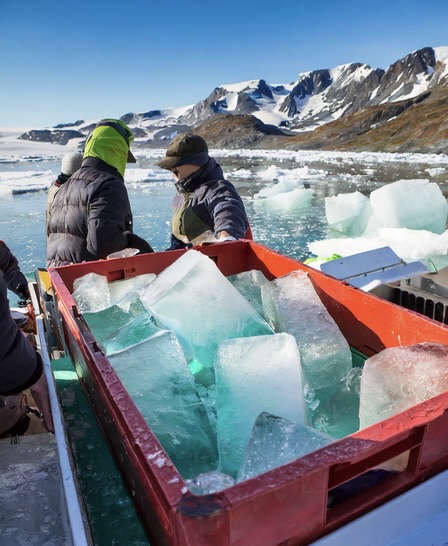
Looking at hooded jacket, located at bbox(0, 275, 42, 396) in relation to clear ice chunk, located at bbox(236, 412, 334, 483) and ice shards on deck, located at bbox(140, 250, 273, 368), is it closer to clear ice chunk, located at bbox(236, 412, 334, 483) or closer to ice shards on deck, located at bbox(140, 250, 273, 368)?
ice shards on deck, located at bbox(140, 250, 273, 368)

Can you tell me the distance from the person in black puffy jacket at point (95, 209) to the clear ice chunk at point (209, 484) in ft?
5.92

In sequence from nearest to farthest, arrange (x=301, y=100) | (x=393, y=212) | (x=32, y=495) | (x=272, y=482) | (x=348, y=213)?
1. (x=272, y=482)
2. (x=32, y=495)
3. (x=393, y=212)
4. (x=348, y=213)
5. (x=301, y=100)

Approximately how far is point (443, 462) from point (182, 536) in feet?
1.79

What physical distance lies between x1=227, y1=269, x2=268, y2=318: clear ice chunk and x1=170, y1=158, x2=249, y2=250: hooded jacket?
1.68 ft

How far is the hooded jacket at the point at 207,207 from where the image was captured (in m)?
2.38

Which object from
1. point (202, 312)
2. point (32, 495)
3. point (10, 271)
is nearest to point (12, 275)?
point (10, 271)

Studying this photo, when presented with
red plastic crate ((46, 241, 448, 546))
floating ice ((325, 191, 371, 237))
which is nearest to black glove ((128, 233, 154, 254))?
red plastic crate ((46, 241, 448, 546))

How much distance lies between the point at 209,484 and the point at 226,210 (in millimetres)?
1907

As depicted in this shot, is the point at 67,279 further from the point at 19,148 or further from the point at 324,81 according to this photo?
the point at 324,81

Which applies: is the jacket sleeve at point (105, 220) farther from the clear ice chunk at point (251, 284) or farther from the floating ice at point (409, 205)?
the floating ice at point (409, 205)

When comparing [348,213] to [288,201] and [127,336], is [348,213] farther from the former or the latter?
[127,336]

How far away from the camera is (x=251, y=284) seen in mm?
1822

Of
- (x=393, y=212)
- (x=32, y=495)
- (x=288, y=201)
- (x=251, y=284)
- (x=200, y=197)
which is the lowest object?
(x=32, y=495)

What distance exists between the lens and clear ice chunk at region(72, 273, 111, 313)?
1.58m
